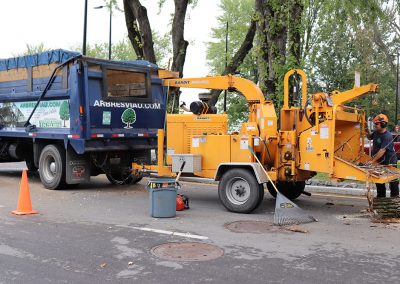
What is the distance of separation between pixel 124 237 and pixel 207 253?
147cm

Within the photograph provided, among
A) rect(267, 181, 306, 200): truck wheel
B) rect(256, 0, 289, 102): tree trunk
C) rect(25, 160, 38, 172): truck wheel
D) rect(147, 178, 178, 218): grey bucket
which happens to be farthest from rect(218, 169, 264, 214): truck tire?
rect(25, 160, 38, 172): truck wheel

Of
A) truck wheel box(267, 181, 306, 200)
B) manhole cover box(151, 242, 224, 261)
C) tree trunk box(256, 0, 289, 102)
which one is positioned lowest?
manhole cover box(151, 242, 224, 261)

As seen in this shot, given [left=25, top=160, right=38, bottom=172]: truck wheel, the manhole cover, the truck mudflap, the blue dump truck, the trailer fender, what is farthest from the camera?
[left=25, top=160, right=38, bottom=172]: truck wheel

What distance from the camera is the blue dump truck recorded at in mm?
11148

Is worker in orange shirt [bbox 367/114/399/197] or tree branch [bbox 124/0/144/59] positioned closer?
worker in orange shirt [bbox 367/114/399/197]

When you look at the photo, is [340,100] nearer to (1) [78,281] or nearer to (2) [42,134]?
(1) [78,281]

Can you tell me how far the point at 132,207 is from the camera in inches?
380

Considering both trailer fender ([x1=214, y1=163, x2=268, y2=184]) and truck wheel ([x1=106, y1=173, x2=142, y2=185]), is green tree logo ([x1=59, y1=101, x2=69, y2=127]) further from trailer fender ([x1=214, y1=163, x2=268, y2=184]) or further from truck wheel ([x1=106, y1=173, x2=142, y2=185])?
trailer fender ([x1=214, y1=163, x2=268, y2=184])

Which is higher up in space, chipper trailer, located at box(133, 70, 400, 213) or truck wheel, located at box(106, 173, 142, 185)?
chipper trailer, located at box(133, 70, 400, 213)

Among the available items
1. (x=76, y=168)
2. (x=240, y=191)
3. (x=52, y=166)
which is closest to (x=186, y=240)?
(x=240, y=191)

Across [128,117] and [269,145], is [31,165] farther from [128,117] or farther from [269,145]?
[269,145]

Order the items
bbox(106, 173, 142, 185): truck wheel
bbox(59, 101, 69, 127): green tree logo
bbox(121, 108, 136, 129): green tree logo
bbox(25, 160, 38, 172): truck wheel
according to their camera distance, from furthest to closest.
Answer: bbox(25, 160, 38, 172): truck wheel < bbox(106, 173, 142, 185): truck wheel < bbox(121, 108, 136, 129): green tree logo < bbox(59, 101, 69, 127): green tree logo

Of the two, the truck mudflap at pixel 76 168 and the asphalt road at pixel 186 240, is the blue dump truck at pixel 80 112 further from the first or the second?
the asphalt road at pixel 186 240

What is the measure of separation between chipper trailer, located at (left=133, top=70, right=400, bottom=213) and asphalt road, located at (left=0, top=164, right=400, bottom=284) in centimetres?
73
